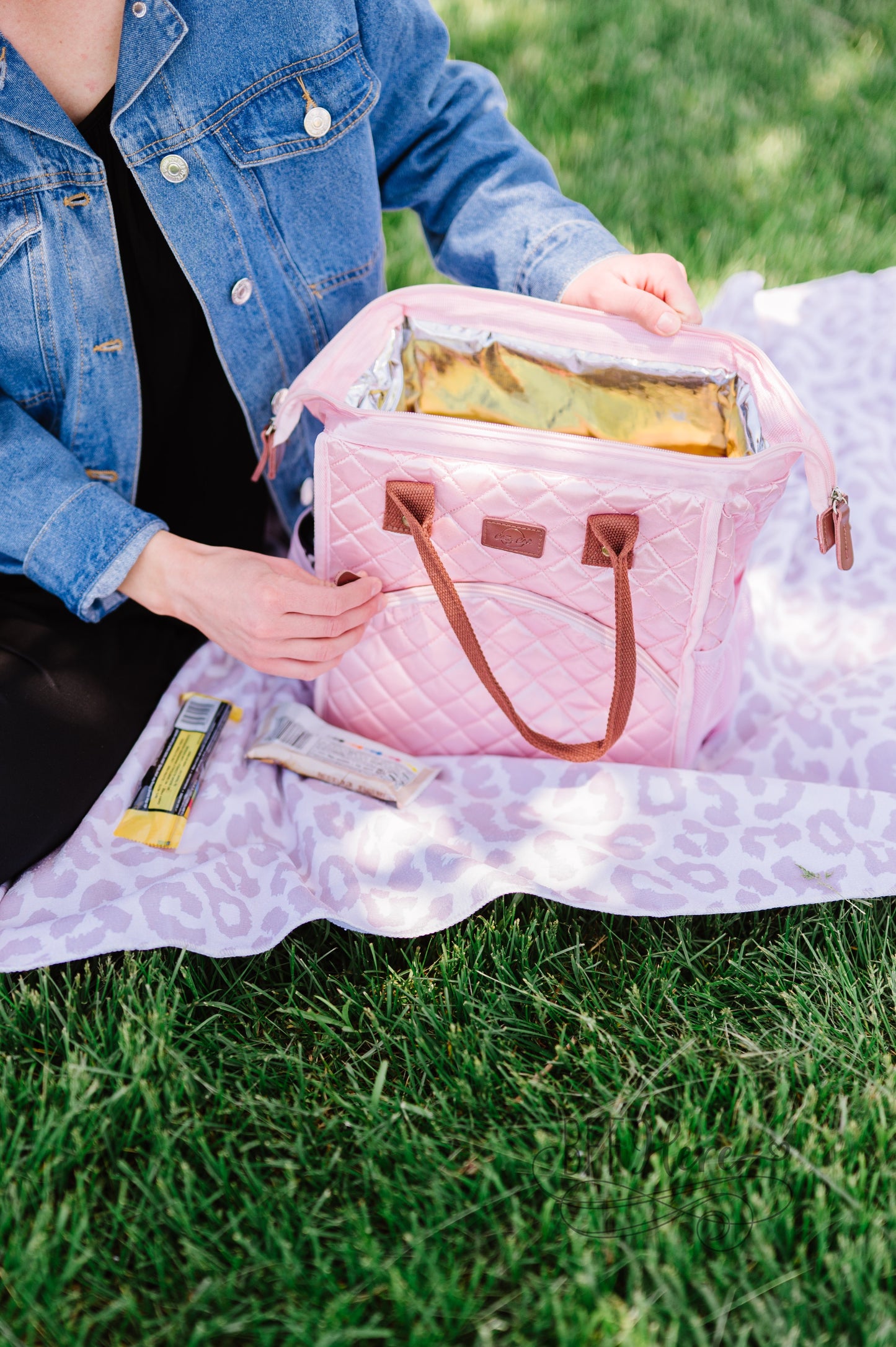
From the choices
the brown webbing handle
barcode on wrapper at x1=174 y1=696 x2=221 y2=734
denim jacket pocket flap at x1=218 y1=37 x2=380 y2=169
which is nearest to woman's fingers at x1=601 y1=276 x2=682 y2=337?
the brown webbing handle

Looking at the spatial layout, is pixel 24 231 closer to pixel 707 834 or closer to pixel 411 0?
pixel 411 0

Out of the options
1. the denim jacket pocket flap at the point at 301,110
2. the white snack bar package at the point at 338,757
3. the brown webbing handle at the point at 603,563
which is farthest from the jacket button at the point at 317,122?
the white snack bar package at the point at 338,757

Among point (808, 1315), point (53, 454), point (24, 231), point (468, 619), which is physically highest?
point (24, 231)

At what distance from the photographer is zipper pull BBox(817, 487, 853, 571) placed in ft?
3.38

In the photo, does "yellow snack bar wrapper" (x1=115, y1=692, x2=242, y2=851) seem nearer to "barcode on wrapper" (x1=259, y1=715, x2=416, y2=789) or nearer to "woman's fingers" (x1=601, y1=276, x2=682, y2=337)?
"barcode on wrapper" (x1=259, y1=715, x2=416, y2=789)

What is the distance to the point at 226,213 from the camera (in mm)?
1139

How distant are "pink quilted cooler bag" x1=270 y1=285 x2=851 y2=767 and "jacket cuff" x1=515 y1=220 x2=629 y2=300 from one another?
0.10 meters

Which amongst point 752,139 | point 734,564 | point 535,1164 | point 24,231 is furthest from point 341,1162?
point 752,139

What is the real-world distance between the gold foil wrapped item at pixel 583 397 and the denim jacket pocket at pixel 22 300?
412mm

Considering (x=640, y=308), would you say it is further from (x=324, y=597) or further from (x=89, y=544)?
(x=89, y=544)

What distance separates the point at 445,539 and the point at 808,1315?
0.77 metres

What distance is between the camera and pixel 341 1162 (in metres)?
0.92

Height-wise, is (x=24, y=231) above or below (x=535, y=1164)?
above

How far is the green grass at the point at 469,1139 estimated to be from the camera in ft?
2.67
